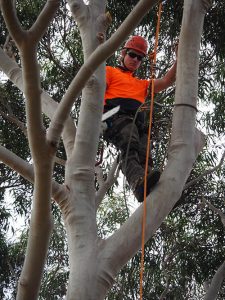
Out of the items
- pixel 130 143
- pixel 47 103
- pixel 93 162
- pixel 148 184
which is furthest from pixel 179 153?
pixel 47 103

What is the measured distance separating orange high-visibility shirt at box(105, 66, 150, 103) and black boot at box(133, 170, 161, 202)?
2.49 feet

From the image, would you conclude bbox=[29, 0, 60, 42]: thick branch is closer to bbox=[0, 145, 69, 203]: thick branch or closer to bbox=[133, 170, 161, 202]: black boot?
bbox=[0, 145, 69, 203]: thick branch

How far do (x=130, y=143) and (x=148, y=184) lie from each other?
1.83ft

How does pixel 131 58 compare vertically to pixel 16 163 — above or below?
above

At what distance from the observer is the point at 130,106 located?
3.57 metres

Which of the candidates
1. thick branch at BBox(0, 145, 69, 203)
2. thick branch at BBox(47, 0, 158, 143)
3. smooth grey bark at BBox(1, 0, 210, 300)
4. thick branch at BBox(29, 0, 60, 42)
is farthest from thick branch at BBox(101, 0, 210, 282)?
thick branch at BBox(29, 0, 60, 42)

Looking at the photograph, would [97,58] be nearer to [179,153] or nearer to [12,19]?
[12,19]

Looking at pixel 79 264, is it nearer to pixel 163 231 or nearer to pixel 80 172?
pixel 80 172

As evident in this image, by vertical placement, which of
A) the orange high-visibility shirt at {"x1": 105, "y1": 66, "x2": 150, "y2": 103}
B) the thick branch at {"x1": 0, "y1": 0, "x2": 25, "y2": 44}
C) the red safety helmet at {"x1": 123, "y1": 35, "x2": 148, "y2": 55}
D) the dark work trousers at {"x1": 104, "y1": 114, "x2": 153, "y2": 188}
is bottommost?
the thick branch at {"x1": 0, "y1": 0, "x2": 25, "y2": 44}

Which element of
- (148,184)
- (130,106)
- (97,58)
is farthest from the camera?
(130,106)

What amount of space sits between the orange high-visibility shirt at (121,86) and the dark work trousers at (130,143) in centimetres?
16

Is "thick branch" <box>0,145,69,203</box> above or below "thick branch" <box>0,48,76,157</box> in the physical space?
below

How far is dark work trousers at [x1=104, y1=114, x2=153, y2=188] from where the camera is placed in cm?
316

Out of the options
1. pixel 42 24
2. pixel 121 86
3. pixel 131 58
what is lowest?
pixel 42 24
